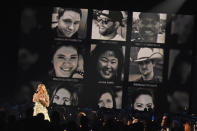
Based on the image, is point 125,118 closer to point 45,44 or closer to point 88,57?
point 88,57

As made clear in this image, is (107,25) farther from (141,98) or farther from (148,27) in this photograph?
(141,98)

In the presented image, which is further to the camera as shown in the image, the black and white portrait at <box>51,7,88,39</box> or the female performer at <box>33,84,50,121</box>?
the black and white portrait at <box>51,7,88,39</box>

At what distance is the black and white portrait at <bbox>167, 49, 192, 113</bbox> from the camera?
1142 centimetres

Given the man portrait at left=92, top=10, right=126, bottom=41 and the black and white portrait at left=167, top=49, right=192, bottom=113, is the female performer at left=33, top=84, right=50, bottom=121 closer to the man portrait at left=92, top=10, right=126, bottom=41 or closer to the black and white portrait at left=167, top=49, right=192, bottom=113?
the man portrait at left=92, top=10, right=126, bottom=41

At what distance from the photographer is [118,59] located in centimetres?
1159

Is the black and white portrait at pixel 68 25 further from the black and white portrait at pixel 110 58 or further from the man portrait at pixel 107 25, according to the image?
the black and white portrait at pixel 110 58

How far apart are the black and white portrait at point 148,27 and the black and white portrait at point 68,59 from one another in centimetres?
165

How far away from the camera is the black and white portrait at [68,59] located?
11.6 m

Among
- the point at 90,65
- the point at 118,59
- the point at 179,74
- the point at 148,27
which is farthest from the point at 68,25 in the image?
Result: the point at 179,74

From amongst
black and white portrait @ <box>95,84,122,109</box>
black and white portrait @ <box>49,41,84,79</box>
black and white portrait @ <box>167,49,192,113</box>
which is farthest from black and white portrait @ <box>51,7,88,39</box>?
black and white portrait @ <box>167,49,192,113</box>

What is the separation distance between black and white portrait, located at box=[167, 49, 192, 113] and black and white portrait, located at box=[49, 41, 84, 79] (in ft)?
8.49

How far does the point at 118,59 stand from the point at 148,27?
127cm

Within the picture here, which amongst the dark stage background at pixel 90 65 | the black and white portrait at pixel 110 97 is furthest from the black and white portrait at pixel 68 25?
the black and white portrait at pixel 110 97

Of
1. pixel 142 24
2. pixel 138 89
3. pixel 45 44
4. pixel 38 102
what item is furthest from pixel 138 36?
pixel 38 102
